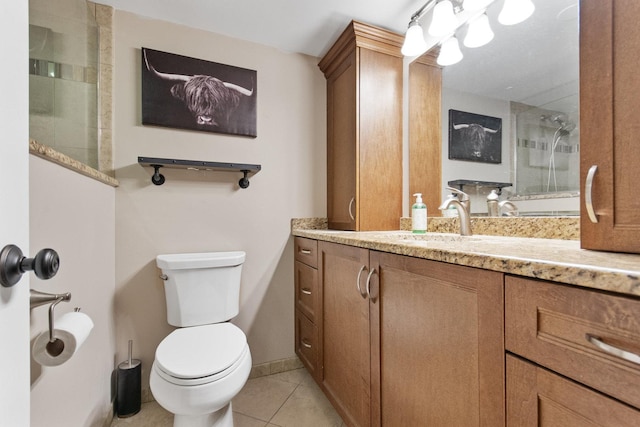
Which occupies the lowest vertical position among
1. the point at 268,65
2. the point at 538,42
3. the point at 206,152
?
the point at 206,152

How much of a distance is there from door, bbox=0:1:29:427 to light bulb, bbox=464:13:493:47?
1661 mm

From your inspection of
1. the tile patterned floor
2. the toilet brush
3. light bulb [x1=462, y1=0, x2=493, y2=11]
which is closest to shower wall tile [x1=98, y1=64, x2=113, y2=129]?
the toilet brush

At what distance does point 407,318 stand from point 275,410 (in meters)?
→ 1.06

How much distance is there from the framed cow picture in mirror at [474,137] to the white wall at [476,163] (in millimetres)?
21

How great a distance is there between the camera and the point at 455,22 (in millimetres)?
1441

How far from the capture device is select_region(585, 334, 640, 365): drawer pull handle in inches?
15.7

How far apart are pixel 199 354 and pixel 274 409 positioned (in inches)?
24.7

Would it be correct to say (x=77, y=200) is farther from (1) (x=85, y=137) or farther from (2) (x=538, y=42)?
(2) (x=538, y=42)

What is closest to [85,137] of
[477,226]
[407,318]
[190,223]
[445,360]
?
[190,223]

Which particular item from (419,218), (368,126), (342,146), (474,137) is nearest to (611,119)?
(474,137)

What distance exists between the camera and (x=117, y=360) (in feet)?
4.88

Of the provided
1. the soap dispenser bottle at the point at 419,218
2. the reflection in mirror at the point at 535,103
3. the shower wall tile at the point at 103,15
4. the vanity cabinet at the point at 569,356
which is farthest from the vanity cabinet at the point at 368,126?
the shower wall tile at the point at 103,15

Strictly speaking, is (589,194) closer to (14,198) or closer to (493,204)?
(493,204)

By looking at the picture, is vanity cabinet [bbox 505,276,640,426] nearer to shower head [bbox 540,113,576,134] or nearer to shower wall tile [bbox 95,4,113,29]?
shower head [bbox 540,113,576,134]
